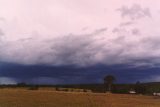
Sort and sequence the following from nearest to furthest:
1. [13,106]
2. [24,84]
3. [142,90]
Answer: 1. [13,106]
2. [142,90]
3. [24,84]

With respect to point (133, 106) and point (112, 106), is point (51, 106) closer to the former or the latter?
point (112, 106)

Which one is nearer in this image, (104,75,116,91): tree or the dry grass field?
the dry grass field

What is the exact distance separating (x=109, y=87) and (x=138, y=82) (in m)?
22.5

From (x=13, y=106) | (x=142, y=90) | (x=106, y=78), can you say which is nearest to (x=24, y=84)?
(x=106, y=78)

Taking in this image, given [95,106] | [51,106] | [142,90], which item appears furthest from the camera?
[142,90]

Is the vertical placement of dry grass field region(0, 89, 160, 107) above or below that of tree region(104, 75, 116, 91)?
below

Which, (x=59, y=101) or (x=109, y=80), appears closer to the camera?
(x=59, y=101)

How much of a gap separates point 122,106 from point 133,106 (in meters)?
2.64

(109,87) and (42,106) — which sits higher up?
(109,87)

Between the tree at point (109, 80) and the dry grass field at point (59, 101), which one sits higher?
the tree at point (109, 80)

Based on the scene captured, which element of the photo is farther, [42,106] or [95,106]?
[95,106]

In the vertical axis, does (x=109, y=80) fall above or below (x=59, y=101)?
above

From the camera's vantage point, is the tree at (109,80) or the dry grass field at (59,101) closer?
the dry grass field at (59,101)

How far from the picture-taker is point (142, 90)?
16112 cm
